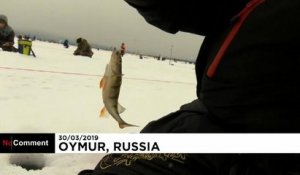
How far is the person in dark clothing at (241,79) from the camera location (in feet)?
4.02

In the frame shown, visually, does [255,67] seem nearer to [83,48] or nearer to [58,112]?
[58,112]

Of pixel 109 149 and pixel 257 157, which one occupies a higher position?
pixel 257 157

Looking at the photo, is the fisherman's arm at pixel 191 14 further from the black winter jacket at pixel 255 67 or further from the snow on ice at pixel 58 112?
the snow on ice at pixel 58 112

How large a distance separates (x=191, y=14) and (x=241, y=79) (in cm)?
34

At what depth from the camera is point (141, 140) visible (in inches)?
60.7

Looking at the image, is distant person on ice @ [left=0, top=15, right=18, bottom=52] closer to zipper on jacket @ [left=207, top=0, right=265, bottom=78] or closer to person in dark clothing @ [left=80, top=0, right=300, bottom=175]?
person in dark clothing @ [left=80, top=0, right=300, bottom=175]

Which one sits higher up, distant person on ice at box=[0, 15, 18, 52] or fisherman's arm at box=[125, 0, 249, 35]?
fisherman's arm at box=[125, 0, 249, 35]

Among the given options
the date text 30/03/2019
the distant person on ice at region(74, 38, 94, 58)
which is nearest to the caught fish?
the date text 30/03/2019

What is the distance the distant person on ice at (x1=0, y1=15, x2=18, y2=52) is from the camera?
10203 mm

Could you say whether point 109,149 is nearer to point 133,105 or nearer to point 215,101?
point 215,101

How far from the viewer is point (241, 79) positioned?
4.17 ft

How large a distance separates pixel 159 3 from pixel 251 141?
0.56 meters

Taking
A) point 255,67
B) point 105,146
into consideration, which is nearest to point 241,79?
point 255,67

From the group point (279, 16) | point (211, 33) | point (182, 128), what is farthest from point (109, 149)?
point (279, 16)
